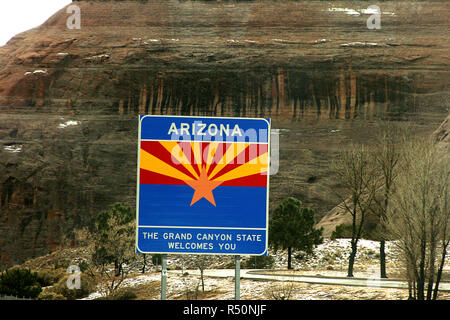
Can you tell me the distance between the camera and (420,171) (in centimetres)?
2011

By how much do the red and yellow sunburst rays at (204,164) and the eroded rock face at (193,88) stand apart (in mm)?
69756

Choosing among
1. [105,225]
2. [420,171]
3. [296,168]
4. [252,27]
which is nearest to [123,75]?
[252,27]

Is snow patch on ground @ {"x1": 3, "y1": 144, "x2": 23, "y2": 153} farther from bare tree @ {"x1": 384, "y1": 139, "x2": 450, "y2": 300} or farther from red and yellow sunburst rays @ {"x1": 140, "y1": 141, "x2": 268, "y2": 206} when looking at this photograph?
red and yellow sunburst rays @ {"x1": 140, "y1": 141, "x2": 268, "y2": 206}

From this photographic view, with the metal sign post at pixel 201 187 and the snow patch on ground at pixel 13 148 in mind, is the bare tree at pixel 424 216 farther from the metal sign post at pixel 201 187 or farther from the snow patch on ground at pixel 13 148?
the snow patch on ground at pixel 13 148

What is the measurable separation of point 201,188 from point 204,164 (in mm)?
286

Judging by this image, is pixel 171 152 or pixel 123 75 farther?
pixel 123 75

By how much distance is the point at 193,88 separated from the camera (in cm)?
9388

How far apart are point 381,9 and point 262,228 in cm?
9879

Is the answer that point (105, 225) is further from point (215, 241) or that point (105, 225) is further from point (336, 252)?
point (215, 241)

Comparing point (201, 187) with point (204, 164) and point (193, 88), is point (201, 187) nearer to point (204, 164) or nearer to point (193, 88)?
point (204, 164)

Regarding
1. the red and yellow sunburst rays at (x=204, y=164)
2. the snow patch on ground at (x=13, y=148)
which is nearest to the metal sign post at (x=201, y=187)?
the red and yellow sunburst rays at (x=204, y=164)

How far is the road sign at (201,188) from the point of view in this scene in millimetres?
7211

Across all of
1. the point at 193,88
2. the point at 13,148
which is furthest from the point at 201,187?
the point at 193,88

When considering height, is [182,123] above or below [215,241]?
above
